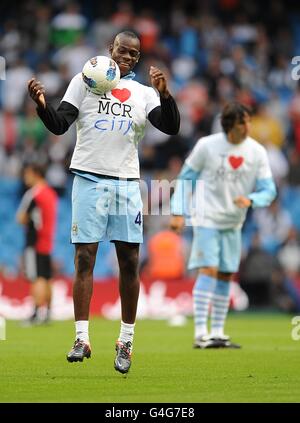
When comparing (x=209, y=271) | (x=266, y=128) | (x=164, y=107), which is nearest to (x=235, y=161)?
(x=209, y=271)

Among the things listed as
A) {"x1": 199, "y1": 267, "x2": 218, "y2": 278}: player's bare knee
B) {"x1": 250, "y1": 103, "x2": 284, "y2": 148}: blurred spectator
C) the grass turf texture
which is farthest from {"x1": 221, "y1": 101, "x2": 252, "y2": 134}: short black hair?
{"x1": 250, "y1": 103, "x2": 284, "y2": 148}: blurred spectator

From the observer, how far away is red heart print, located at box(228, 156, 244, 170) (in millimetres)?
12523

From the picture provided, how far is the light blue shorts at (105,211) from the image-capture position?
890 centimetres

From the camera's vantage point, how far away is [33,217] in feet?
57.1

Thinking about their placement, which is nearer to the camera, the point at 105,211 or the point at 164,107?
the point at 164,107

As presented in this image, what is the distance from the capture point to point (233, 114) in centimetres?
1222

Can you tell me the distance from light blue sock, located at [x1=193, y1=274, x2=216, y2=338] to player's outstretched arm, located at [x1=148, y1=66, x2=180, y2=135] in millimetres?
3951

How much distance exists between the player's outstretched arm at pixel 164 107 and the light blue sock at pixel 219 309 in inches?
160

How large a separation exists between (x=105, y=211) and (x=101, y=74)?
1.10 metres

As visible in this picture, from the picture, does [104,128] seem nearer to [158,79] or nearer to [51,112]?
[51,112]

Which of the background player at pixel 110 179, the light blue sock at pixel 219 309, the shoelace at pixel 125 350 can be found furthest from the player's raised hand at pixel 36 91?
the light blue sock at pixel 219 309

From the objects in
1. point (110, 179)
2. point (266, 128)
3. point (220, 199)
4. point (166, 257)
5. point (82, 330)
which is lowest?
point (82, 330)

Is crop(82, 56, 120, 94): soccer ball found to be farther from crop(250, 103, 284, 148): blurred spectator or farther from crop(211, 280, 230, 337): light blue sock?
crop(250, 103, 284, 148): blurred spectator

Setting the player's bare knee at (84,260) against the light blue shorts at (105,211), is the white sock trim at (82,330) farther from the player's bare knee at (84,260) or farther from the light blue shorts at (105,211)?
the light blue shorts at (105,211)
